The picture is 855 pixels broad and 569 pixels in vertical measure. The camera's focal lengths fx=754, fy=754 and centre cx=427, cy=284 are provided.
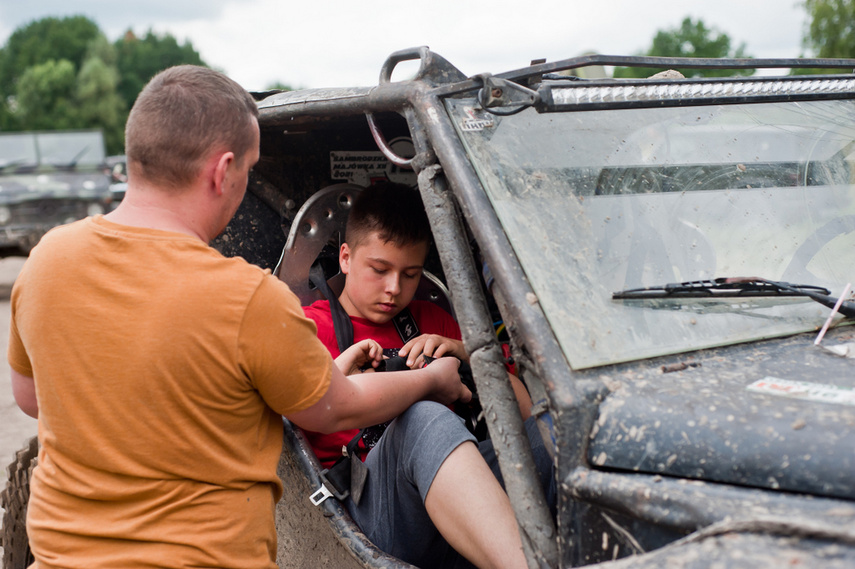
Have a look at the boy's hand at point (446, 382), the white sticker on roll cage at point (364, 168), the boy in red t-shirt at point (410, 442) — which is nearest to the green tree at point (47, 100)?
the white sticker on roll cage at point (364, 168)

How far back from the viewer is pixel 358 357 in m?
2.02

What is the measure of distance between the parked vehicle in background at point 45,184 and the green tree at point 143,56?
47.1 m

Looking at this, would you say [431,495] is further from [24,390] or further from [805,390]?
[24,390]

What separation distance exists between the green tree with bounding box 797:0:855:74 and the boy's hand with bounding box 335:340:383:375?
63.6 ft

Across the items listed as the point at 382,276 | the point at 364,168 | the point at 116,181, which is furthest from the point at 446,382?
the point at 116,181

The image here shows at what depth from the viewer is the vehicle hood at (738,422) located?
1124 mm

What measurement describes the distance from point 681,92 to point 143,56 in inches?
2638

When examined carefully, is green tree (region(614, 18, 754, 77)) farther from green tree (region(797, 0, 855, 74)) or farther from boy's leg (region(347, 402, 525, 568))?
boy's leg (region(347, 402, 525, 568))

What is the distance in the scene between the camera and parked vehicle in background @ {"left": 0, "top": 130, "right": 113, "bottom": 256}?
9.92 m

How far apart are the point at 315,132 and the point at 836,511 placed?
215 cm

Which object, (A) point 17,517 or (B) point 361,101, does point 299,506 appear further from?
(B) point 361,101

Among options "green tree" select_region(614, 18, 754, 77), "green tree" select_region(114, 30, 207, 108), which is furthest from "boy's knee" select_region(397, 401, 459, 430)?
"green tree" select_region(114, 30, 207, 108)

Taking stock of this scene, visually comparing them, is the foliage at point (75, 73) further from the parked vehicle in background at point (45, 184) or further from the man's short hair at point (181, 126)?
the man's short hair at point (181, 126)

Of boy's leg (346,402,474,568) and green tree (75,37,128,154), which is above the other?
boy's leg (346,402,474,568)
